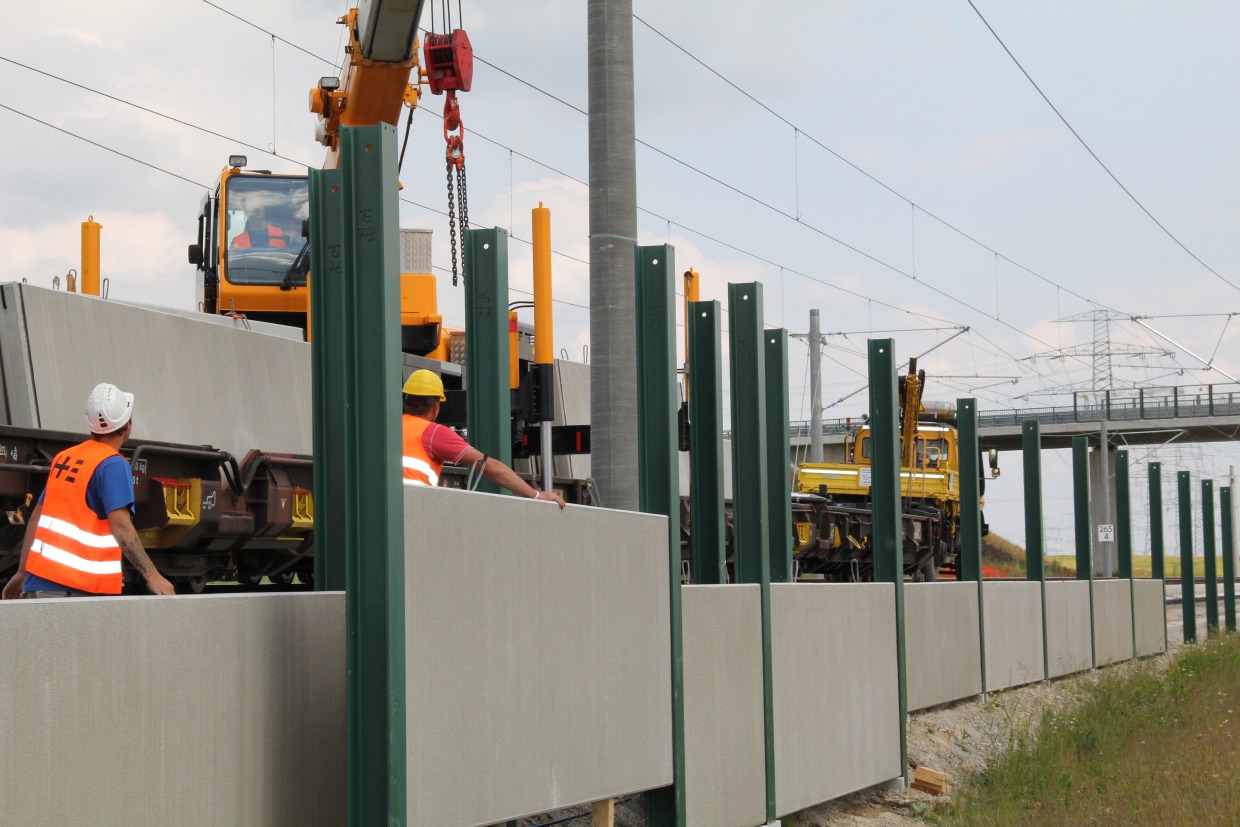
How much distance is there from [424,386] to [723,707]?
2893 mm

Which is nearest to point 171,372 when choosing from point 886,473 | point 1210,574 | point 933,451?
point 886,473

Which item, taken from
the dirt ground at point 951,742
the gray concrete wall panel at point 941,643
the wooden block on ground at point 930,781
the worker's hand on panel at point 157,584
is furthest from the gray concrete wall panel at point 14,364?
the gray concrete wall panel at point 941,643

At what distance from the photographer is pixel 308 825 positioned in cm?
542

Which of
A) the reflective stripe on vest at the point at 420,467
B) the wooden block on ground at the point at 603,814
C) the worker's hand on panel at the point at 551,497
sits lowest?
the wooden block on ground at the point at 603,814

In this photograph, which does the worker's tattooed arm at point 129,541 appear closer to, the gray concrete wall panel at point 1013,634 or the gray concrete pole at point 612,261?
the gray concrete pole at point 612,261

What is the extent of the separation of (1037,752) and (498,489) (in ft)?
20.3

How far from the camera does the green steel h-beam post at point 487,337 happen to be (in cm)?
764

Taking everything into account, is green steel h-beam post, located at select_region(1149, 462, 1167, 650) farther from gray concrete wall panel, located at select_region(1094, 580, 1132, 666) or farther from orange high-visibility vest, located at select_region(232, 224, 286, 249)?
orange high-visibility vest, located at select_region(232, 224, 286, 249)

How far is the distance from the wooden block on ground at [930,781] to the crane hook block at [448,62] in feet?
21.9

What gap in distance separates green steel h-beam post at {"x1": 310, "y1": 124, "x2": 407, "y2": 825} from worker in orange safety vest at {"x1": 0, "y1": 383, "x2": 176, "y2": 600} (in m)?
0.76

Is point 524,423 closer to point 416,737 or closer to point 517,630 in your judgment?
point 517,630

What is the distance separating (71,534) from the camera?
5395 mm

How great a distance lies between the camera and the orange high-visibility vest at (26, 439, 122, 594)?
5.39 metres

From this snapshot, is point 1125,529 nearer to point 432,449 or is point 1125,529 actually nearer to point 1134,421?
point 432,449
